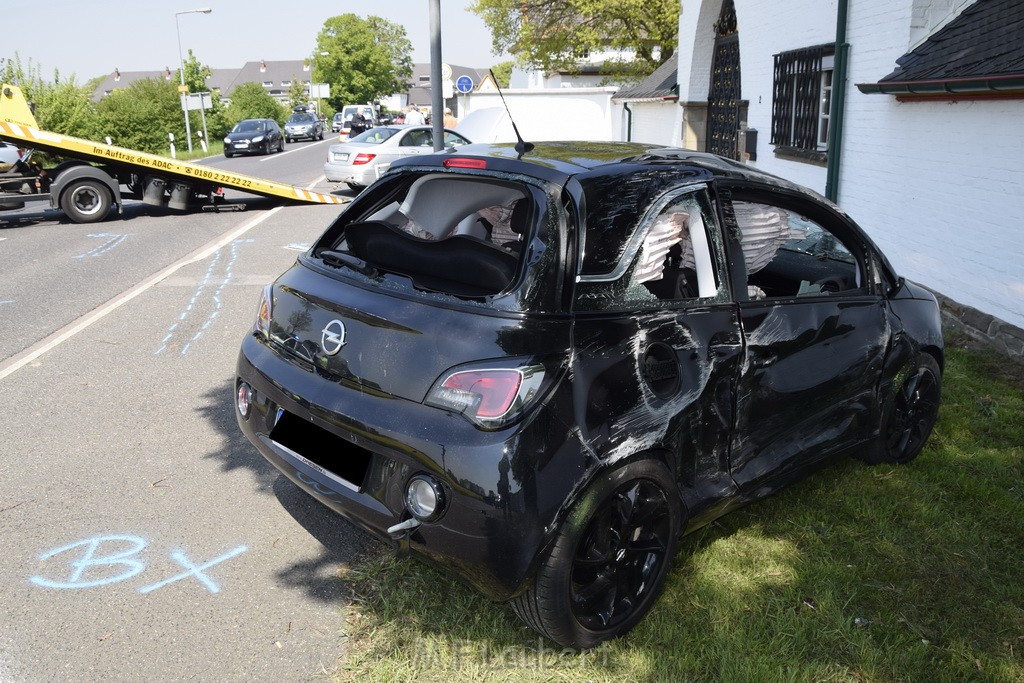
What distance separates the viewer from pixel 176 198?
16.0 meters

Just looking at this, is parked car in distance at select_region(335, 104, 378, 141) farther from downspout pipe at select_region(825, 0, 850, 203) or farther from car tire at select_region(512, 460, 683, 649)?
car tire at select_region(512, 460, 683, 649)

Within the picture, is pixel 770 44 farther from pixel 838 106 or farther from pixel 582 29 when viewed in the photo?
pixel 582 29

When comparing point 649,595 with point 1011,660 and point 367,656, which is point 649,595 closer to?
point 367,656

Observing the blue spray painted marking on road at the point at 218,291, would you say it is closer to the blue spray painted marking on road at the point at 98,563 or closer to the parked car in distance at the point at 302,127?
the blue spray painted marking on road at the point at 98,563

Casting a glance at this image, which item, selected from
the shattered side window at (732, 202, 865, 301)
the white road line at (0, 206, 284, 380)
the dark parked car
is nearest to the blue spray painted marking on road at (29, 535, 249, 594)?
the dark parked car

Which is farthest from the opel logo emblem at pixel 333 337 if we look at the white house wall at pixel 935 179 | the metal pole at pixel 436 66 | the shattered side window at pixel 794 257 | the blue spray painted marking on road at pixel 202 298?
the white house wall at pixel 935 179

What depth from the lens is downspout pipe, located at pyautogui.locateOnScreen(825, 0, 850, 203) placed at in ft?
35.8

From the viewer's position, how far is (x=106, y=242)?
13.2 m

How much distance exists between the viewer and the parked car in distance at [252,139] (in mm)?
37250

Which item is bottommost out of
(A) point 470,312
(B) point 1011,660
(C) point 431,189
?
(B) point 1011,660

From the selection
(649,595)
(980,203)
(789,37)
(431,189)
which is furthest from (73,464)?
(789,37)

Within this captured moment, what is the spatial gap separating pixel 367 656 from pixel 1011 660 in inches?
92.2

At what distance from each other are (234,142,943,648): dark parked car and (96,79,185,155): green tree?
1329 inches

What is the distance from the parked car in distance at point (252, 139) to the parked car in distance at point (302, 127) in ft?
37.0
